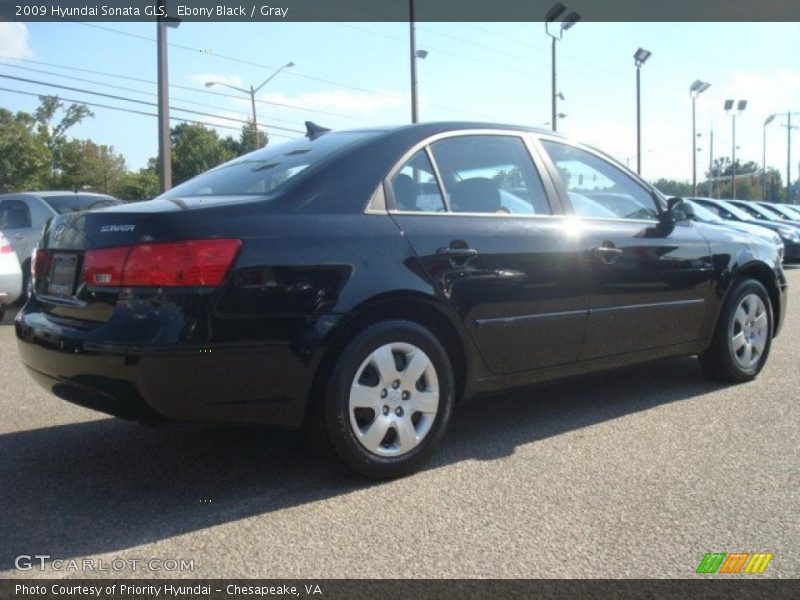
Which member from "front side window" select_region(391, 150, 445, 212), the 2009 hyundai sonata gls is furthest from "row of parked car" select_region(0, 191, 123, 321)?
"front side window" select_region(391, 150, 445, 212)

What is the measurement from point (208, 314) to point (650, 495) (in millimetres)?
1934

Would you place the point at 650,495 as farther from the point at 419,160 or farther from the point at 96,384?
the point at 96,384

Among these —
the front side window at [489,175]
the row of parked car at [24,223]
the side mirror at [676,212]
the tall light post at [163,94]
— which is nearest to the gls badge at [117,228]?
the front side window at [489,175]

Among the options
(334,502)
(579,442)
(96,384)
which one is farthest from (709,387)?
(96,384)

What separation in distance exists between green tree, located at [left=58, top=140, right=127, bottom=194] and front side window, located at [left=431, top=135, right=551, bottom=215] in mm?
84872

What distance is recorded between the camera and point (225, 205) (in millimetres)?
3174

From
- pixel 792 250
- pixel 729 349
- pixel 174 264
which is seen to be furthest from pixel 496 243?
pixel 792 250

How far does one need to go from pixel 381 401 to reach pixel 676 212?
255 cm

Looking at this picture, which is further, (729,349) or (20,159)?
(20,159)

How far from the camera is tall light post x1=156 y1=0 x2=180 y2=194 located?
56.1 ft

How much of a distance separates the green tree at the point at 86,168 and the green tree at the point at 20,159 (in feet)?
37.8

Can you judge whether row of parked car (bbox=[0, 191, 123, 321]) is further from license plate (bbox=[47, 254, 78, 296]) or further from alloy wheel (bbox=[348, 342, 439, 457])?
alloy wheel (bbox=[348, 342, 439, 457])

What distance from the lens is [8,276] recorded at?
25.9ft

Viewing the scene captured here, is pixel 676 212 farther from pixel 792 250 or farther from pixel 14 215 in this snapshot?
pixel 792 250
